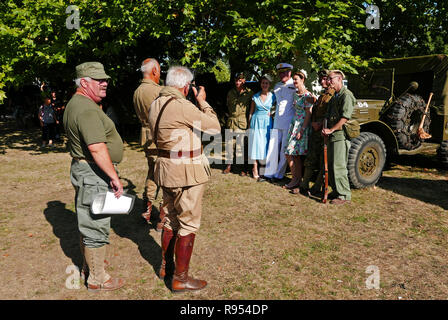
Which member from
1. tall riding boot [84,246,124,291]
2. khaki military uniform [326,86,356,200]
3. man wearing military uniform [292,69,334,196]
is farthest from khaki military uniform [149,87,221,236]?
man wearing military uniform [292,69,334,196]

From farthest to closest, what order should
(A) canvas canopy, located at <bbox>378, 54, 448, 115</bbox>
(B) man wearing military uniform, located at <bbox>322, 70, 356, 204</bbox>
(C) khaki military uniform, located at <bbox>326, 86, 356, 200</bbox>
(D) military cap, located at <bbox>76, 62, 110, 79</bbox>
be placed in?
(A) canvas canopy, located at <bbox>378, 54, 448, 115</bbox> → (C) khaki military uniform, located at <bbox>326, 86, 356, 200</bbox> → (B) man wearing military uniform, located at <bbox>322, 70, 356, 204</bbox> → (D) military cap, located at <bbox>76, 62, 110, 79</bbox>

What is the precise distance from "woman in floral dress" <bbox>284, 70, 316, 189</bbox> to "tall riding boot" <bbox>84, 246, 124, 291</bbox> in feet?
12.7

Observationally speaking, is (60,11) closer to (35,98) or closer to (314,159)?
(314,159)

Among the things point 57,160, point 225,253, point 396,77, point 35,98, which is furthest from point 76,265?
point 35,98

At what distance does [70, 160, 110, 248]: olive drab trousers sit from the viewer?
299 cm

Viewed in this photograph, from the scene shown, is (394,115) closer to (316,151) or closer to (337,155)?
(316,151)

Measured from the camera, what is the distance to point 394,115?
6578mm

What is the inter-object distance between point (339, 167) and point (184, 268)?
3.30m

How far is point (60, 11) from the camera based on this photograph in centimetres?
802

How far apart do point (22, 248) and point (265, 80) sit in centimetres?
479

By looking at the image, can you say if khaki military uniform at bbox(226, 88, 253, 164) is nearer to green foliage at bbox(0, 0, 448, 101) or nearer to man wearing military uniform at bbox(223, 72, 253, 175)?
man wearing military uniform at bbox(223, 72, 253, 175)

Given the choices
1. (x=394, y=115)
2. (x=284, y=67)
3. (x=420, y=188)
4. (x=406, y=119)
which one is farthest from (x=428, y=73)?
(x=284, y=67)

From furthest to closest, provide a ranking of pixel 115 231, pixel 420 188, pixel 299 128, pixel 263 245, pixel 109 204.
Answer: pixel 420 188 → pixel 299 128 → pixel 115 231 → pixel 263 245 → pixel 109 204

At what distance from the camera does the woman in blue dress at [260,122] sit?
6.65m
